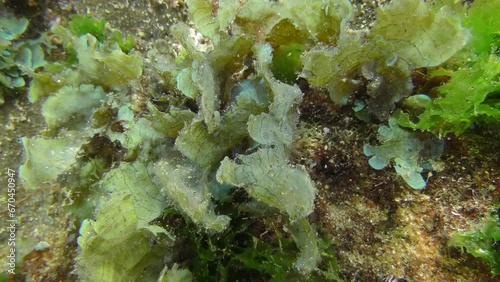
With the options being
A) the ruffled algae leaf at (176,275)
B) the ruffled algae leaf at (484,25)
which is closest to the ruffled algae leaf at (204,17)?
the ruffled algae leaf at (484,25)

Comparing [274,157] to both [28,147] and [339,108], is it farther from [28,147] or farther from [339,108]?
[28,147]

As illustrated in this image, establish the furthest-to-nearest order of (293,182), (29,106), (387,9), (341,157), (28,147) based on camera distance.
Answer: (29,106) < (28,147) < (341,157) < (387,9) < (293,182)

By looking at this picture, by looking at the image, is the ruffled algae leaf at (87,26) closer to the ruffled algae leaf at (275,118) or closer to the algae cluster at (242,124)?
the algae cluster at (242,124)

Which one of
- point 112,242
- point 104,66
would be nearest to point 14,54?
point 104,66

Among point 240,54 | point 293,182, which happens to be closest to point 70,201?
point 240,54

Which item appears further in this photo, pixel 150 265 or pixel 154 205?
pixel 150 265

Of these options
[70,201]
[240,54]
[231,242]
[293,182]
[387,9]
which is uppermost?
[387,9]

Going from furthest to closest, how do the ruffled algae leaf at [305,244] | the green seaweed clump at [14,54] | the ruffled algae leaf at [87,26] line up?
1. the green seaweed clump at [14,54]
2. the ruffled algae leaf at [87,26]
3. the ruffled algae leaf at [305,244]
